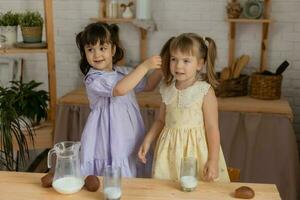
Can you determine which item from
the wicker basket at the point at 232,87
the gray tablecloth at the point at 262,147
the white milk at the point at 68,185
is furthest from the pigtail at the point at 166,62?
the wicker basket at the point at 232,87

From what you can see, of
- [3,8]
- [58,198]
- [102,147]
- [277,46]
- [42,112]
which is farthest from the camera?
[3,8]

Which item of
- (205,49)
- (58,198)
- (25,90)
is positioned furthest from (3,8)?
(58,198)

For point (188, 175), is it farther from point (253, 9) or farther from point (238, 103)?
point (253, 9)

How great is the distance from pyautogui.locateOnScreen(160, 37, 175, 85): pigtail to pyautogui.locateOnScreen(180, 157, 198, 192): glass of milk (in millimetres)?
496

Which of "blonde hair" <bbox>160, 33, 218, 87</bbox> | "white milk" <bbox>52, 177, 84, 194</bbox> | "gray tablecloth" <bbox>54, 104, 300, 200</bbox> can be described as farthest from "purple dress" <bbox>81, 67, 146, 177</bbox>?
"gray tablecloth" <bbox>54, 104, 300, 200</bbox>

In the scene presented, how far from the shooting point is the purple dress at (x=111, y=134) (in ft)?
6.18

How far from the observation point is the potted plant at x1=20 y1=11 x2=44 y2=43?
3070 millimetres

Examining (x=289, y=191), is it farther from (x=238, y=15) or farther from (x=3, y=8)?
(x=3, y=8)

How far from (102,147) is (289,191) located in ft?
5.01

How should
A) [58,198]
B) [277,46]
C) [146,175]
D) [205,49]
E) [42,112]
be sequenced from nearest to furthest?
[58,198] → [205,49] → [146,175] → [42,112] → [277,46]

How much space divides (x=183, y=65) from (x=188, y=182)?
494 mm

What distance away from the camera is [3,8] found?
3625 mm

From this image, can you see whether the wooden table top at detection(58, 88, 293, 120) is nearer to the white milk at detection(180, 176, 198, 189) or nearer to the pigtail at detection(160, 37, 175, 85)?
the pigtail at detection(160, 37, 175, 85)

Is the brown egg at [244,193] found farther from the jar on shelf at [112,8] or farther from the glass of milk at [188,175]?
the jar on shelf at [112,8]
